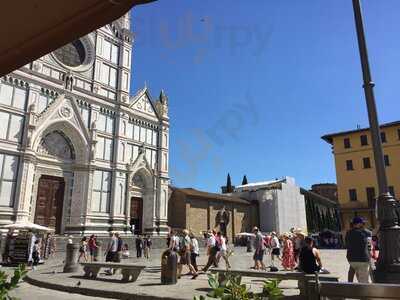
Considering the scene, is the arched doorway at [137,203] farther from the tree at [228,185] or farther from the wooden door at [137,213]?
the tree at [228,185]

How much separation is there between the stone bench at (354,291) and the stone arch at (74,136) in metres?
27.1

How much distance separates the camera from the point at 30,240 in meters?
19.1

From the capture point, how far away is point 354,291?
8.97 feet

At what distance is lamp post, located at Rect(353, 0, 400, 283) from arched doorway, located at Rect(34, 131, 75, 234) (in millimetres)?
24378

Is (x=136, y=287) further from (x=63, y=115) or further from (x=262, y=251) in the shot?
(x=63, y=115)

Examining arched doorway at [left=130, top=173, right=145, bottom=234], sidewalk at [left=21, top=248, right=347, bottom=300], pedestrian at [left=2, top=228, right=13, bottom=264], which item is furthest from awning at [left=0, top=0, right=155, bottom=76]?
arched doorway at [left=130, top=173, right=145, bottom=234]

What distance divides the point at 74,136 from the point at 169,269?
2038 cm

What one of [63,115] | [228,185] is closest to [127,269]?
[63,115]

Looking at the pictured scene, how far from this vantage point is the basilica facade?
81.5 feet

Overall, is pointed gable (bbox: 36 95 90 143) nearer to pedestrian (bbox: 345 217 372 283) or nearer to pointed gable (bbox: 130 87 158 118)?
pointed gable (bbox: 130 87 158 118)

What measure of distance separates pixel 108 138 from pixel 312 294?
29938 millimetres

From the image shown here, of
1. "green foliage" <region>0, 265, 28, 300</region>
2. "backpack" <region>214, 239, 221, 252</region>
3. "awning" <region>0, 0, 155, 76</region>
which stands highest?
"awning" <region>0, 0, 155, 76</region>

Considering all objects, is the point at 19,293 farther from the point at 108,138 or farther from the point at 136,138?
the point at 136,138

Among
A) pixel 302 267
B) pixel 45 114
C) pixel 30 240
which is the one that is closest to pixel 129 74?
pixel 45 114
